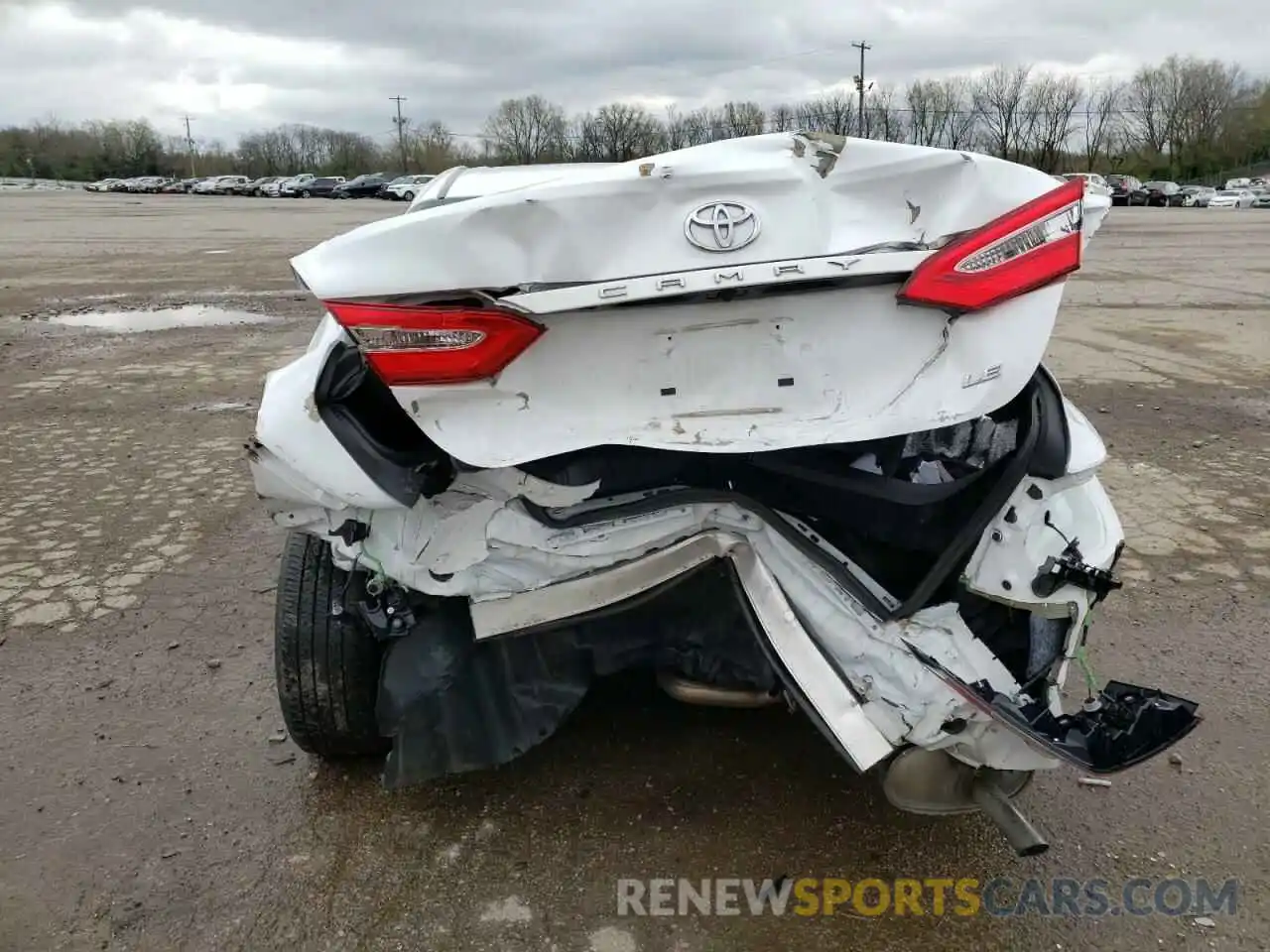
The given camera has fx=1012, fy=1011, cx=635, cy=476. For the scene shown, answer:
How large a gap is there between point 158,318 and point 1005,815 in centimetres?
1076

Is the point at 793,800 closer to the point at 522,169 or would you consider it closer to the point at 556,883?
the point at 556,883

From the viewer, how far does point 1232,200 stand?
55.2 metres

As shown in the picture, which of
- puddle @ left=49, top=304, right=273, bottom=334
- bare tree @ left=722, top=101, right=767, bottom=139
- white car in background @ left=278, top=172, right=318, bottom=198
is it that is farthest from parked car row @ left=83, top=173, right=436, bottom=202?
puddle @ left=49, top=304, right=273, bottom=334

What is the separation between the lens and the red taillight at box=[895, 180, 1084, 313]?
6.82 ft

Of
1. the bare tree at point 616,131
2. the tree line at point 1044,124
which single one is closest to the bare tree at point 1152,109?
the tree line at point 1044,124

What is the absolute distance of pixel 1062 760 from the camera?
215 centimetres

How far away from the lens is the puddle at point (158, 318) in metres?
10.4

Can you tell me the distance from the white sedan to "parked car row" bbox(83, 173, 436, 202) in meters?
43.0

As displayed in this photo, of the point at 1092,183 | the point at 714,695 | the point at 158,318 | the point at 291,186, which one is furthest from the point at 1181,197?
the point at 714,695

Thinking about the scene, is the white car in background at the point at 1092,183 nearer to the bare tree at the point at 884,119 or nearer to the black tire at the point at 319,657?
the black tire at the point at 319,657

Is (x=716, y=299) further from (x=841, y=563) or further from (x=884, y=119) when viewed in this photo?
(x=884, y=119)

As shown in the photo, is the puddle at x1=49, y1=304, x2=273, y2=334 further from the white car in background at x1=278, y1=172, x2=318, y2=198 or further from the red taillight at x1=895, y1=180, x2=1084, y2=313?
the white car in background at x1=278, y1=172, x2=318, y2=198

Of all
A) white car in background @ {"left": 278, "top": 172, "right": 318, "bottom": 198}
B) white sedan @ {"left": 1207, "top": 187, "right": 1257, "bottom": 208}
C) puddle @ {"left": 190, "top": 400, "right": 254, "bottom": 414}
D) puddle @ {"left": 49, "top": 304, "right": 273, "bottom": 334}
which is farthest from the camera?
white car in background @ {"left": 278, "top": 172, "right": 318, "bottom": 198}

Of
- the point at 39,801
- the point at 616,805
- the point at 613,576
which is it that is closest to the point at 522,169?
the point at 613,576
